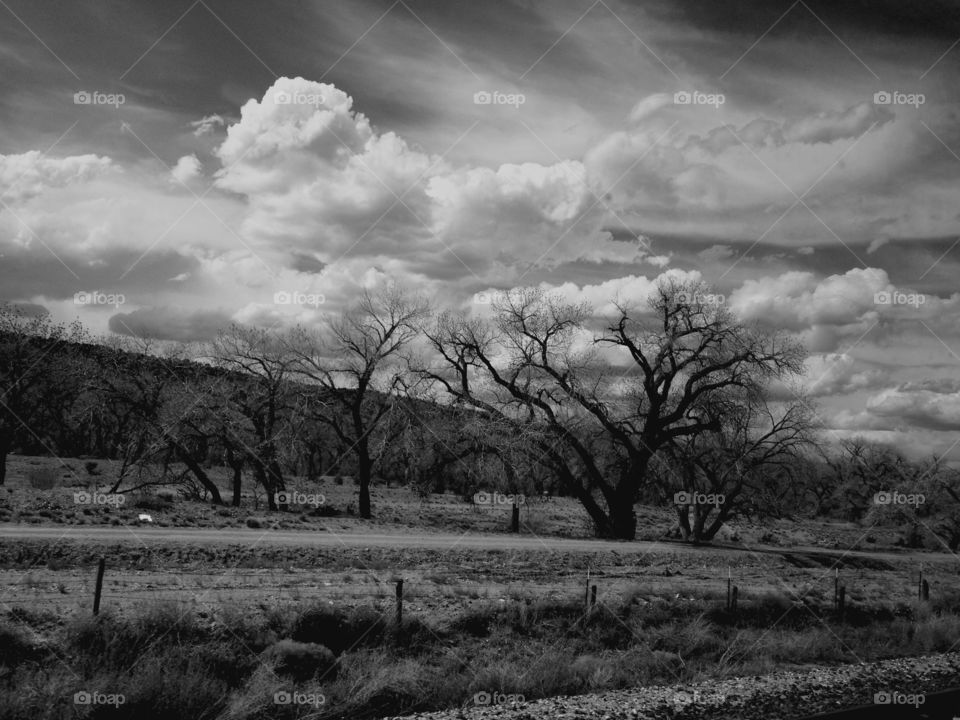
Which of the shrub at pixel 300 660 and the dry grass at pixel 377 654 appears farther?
the shrub at pixel 300 660

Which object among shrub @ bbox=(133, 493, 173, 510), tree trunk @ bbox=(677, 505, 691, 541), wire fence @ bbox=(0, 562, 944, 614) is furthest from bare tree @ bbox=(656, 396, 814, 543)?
shrub @ bbox=(133, 493, 173, 510)

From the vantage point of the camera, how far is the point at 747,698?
1384cm

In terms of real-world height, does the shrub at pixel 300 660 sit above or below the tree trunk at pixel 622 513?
below

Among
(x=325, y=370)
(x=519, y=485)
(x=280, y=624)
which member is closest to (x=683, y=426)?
(x=519, y=485)

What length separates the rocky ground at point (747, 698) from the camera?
12.3 m

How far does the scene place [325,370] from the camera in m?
34.3

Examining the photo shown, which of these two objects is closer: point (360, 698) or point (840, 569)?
point (360, 698)

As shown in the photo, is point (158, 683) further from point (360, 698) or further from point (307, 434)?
point (307, 434)

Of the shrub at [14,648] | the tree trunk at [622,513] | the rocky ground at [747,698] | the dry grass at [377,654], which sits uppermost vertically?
the tree trunk at [622,513]

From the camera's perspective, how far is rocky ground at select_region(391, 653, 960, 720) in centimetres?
1232

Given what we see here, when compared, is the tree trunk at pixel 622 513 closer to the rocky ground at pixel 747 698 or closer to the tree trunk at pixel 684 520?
the tree trunk at pixel 684 520

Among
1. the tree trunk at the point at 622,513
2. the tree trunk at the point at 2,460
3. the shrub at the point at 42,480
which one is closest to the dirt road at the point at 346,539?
the tree trunk at the point at 622,513

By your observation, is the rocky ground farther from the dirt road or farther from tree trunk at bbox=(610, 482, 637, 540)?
tree trunk at bbox=(610, 482, 637, 540)

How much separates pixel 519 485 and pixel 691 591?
46.4 ft
